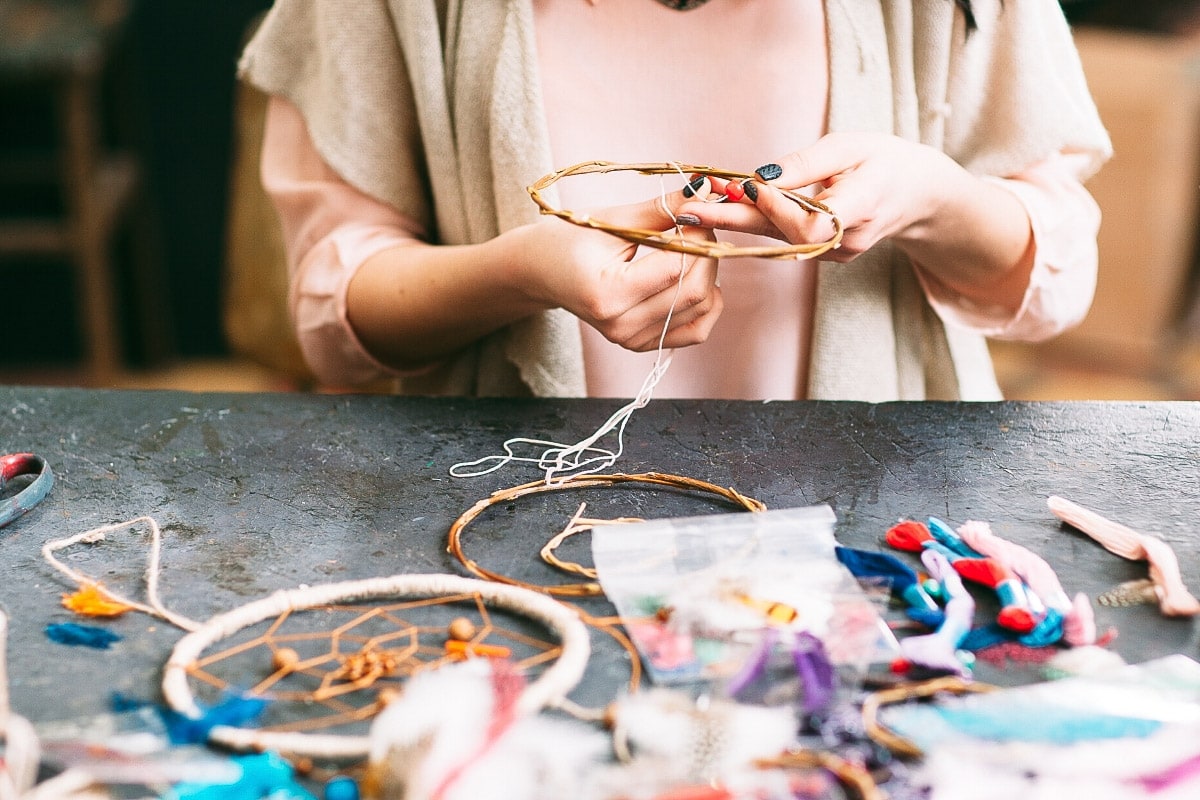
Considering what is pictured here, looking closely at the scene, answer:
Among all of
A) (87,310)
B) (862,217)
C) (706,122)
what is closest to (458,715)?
(862,217)

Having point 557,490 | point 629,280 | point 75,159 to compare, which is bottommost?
point 75,159

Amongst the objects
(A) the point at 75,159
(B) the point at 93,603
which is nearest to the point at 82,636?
(B) the point at 93,603

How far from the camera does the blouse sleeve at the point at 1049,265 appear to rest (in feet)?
3.19

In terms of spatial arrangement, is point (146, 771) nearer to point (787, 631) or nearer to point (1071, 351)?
point (787, 631)

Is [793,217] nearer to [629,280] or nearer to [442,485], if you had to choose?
[629,280]

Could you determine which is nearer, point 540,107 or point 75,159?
point 540,107

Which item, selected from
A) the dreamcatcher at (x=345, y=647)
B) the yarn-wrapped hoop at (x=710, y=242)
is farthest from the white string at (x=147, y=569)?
the yarn-wrapped hoop at (x=710, y=242)

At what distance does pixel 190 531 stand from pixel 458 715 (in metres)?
0.27

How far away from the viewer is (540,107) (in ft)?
3.10

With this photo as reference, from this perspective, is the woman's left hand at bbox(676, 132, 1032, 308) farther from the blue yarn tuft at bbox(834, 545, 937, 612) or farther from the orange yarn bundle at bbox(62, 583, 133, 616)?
the orange yarn bundle at bbox(62, 583, 133, 616)

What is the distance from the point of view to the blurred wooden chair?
7.20 feet

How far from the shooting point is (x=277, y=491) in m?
0.74

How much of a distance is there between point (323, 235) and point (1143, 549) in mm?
717

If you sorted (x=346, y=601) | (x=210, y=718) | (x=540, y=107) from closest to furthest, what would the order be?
(x=210, y=718) → (x=346, y=601) → (x=540, y=107)
